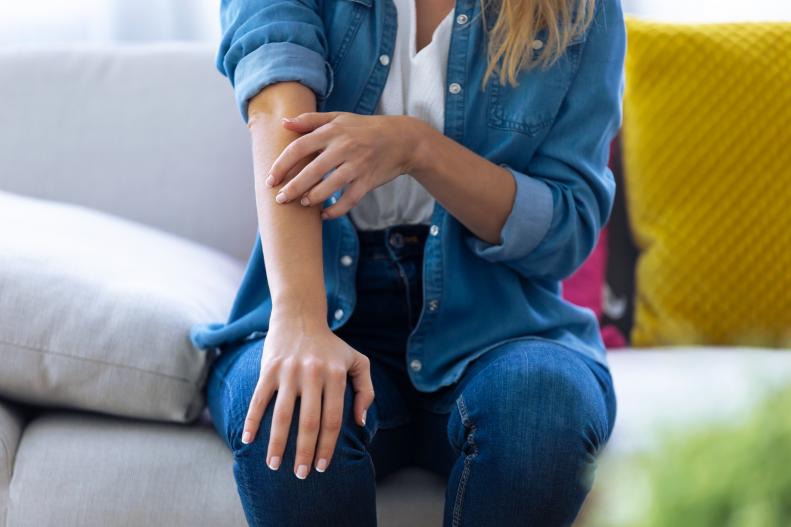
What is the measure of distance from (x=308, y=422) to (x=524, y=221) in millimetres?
344

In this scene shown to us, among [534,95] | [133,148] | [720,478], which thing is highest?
[720,478]

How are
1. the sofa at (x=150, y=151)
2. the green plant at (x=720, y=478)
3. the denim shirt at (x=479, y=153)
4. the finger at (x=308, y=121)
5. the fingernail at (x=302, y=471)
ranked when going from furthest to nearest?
the sofa at (x=150, y=151) < the denim shirt at (x=479, y=153) < the finger at (x=308, y=121) < the fingernail at (x=302, y=471) < the green plant at (x=720, y=478)

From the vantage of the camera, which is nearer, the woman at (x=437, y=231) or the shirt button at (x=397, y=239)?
the woman at (x=437, y=231)

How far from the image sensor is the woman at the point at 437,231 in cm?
94

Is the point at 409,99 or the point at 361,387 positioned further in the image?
the point at 409,99

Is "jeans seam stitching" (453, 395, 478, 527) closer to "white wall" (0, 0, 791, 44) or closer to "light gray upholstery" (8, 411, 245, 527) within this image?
"light gray upholstery" (8, 411, 245, 527)

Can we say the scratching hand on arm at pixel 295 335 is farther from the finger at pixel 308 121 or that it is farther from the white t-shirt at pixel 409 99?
the white t-shirt at pixel 409 99

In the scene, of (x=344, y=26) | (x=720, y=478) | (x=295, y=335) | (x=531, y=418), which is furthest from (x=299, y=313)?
(x=720, y=478)

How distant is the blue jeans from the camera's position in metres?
0.90

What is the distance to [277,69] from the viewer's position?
1030 millimetres

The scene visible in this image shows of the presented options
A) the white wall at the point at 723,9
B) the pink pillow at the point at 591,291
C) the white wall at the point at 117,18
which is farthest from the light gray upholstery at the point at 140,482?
the white wall at the point at 723,9

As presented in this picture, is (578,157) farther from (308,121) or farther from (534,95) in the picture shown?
(308,121)

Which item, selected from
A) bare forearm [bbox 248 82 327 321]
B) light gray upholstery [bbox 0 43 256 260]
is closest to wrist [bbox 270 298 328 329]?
bare forearm [bbox 248 82 327 321]

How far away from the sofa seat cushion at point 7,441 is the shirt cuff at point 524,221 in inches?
21.7
